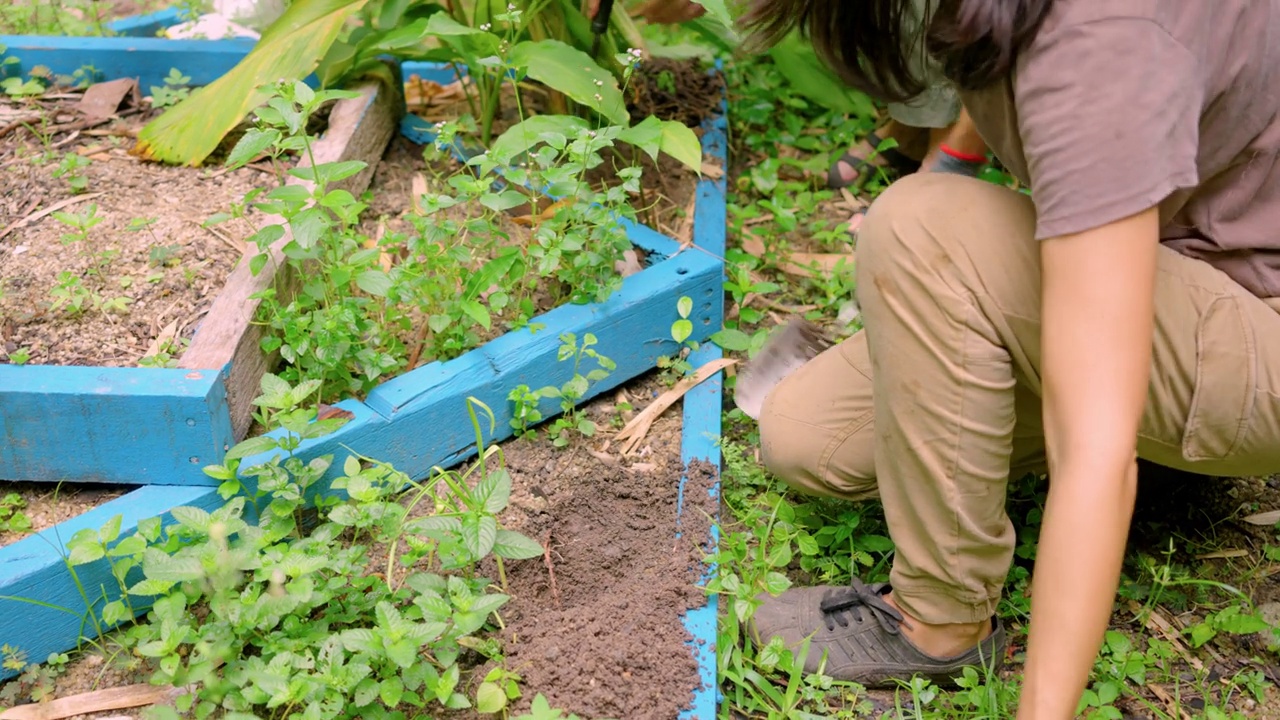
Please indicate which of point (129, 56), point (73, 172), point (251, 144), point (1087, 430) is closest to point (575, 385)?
point (251, 144)

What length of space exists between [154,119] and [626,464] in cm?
142

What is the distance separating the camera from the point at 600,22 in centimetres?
253

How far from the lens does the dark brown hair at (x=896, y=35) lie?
1.29 metres

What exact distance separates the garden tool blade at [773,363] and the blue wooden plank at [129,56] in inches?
60.0

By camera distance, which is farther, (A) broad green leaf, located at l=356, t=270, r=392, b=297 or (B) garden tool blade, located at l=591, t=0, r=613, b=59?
(B) garden tool blade, located at l=591, t=0, r=613, b=59

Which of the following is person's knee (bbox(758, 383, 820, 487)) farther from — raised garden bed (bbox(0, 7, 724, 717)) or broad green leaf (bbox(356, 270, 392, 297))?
broad green leaf (bbox(356, 270, 392, 297))

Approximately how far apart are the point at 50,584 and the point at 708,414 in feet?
3.82

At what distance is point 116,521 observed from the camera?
1.64 meters

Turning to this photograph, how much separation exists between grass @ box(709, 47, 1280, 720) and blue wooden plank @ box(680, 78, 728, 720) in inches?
1.6

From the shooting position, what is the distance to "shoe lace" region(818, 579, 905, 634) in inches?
72.4

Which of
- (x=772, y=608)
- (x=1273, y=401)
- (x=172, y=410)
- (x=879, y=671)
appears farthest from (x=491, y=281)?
(x=1273, y=401)

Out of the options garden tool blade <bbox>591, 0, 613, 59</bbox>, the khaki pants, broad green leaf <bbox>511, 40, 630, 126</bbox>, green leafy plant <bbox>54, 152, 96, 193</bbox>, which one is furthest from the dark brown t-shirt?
green leafy plant <bbox>54, 152, 96, 193</bbox>

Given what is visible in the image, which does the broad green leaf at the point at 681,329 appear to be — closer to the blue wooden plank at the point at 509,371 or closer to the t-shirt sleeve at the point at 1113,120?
the blue wooden plank at the point at 509,371

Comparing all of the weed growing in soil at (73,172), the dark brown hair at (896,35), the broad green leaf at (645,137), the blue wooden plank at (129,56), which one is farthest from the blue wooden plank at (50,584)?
the blue wooden plank at (129,56)
